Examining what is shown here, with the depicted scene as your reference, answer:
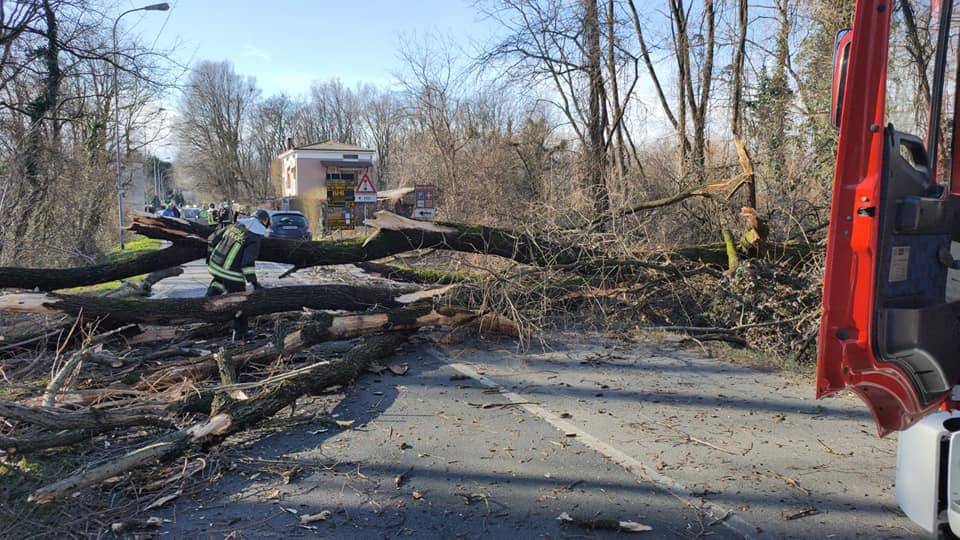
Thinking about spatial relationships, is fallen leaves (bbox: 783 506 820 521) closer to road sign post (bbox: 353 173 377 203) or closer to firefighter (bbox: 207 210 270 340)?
firefighter (bbox: 207 210 270 340)

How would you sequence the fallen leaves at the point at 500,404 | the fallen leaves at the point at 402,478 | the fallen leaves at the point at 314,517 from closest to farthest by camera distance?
1. the fallen leaves at the point at 314,517
2. the fallen leaves at the point at 402,478
3. the fallen leaves at the point at 500,404

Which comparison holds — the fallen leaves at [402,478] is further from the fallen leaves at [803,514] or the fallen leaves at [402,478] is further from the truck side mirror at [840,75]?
the truck side mirror at [840,75]

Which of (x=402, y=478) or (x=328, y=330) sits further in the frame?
(x=328, y=330)

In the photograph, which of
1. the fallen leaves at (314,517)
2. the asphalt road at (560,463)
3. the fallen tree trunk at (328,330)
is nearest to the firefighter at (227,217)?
the fallen tree trunk at (328,330)

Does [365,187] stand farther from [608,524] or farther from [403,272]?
[608,524]

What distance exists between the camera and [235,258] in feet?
24.3

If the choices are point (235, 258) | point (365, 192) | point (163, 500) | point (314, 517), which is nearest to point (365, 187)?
point (365, 192)

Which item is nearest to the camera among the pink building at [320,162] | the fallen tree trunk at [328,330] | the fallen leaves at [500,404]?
the fallen leaves at [500,404]

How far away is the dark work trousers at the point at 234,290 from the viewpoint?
734 centimetres

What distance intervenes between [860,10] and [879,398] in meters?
1.56

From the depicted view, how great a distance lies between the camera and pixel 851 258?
7.82 feet

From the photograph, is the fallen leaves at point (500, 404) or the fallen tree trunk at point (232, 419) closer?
the fallen tree trunk at point (232, 419)

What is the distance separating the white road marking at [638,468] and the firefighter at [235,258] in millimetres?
3334

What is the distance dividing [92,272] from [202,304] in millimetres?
1544
